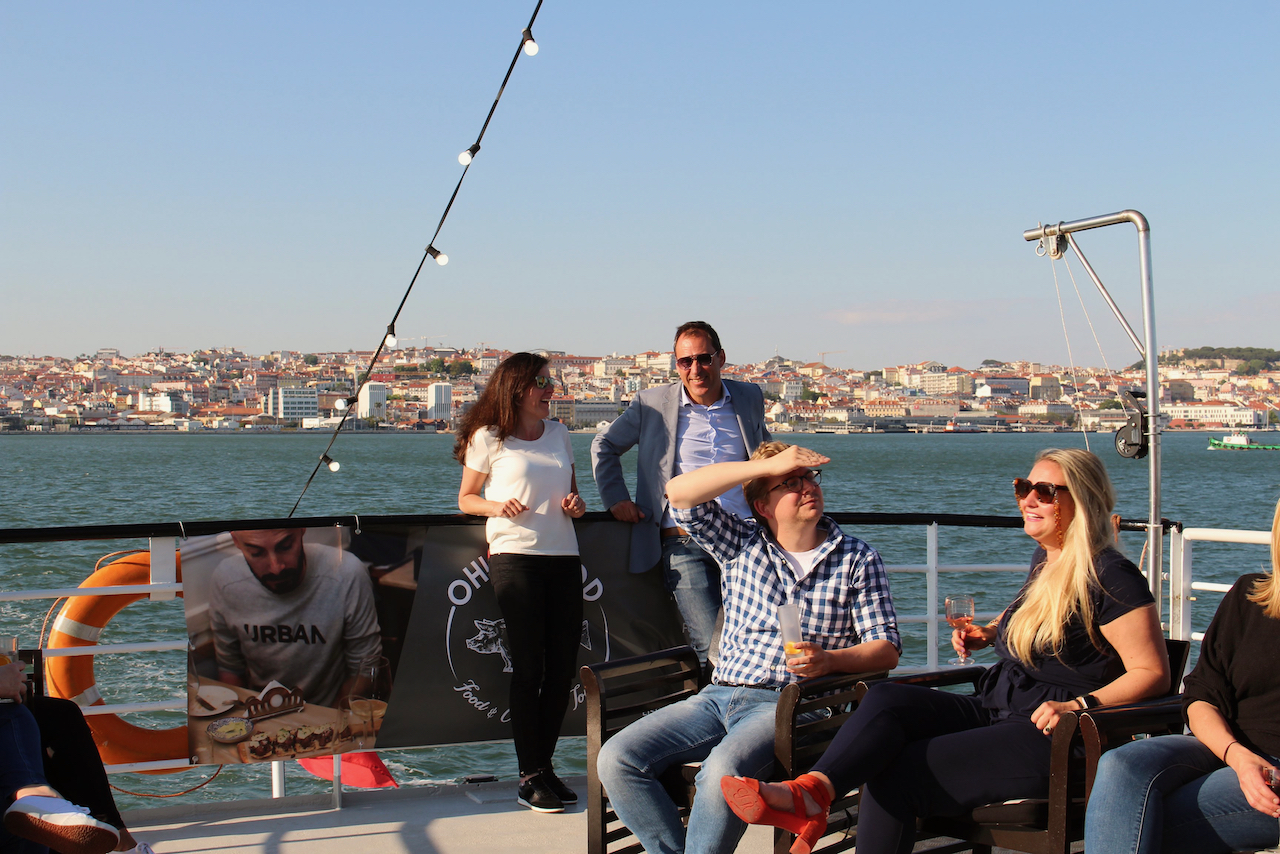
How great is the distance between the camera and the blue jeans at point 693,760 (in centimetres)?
223

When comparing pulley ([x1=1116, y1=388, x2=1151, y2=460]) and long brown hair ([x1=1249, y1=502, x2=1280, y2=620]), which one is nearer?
long brown hair ([x1=1249, y1=502, x2=1280, y2=620])

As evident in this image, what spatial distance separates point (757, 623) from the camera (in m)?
2.64

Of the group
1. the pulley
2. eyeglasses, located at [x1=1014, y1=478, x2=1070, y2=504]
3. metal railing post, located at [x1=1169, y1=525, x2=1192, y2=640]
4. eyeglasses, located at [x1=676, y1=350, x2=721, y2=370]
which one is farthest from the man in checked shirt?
the pulley

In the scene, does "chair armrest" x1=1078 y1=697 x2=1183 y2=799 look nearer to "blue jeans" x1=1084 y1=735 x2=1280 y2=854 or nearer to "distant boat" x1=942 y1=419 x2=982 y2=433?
"blue jeans" x1=1084 y1=735 x2=1280 y2=854

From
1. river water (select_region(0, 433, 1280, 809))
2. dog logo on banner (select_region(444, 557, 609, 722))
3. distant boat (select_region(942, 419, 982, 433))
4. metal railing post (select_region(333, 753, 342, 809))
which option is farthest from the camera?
distant boat (select_region(942, 419, 982, 433))

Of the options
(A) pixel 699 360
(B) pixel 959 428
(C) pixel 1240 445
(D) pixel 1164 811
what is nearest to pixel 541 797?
(A) pixel 699 360

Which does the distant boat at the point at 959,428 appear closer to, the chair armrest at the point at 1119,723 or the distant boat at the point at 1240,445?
the distant boat at the point at 1240,445

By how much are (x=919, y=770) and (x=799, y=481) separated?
0.76 m

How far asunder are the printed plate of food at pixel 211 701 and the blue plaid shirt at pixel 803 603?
1609 mm

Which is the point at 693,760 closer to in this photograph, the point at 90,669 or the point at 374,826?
the point at 374,826

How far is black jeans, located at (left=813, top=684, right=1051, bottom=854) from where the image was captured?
2.13 meters

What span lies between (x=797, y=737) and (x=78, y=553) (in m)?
21.9

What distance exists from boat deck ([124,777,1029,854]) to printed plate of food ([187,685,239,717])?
287 mm

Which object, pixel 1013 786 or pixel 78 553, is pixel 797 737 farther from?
pixel 78 553
